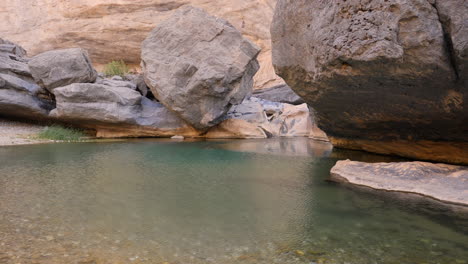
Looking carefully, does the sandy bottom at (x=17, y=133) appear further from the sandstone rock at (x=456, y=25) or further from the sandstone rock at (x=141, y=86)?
the sandstone rock at (x=456, y=25)

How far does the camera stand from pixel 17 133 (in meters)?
10.3

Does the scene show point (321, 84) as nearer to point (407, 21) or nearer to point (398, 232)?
point (407, 21)

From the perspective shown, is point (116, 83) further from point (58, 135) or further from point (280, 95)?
point (280, 95)

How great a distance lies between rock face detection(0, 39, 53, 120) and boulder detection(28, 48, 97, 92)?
2.10ft

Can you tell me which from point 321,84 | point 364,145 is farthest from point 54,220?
point 364,145

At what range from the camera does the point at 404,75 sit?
3785 millimetres

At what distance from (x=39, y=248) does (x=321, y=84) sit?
394 cm

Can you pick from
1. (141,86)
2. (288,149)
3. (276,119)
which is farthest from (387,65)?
(141,86)

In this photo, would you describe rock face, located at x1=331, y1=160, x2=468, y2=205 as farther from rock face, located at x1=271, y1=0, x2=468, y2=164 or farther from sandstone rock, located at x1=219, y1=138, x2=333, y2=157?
sandstone rock, located at x1=219, y1=138, x2=333, y2=157

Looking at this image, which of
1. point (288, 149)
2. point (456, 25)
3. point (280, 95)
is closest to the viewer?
point (456, 25)

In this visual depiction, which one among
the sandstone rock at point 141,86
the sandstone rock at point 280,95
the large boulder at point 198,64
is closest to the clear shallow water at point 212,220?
the large boulder at point 198,64

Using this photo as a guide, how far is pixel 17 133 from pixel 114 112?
3.03 meters

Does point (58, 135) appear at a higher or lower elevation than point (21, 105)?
lower

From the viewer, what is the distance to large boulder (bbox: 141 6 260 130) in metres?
10.8
